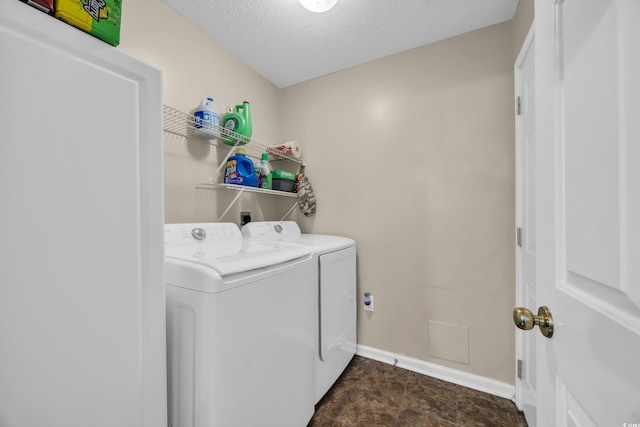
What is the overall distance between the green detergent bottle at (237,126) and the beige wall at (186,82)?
173 mm

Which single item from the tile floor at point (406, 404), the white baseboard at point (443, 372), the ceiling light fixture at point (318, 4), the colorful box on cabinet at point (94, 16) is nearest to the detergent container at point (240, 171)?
the ceiling light fixture at point (318, 4)

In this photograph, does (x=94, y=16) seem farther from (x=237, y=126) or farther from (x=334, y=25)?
(x=334, y=25)

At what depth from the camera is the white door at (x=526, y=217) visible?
1386mm

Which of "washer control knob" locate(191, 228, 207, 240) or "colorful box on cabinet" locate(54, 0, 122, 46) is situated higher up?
"colorful box on cabinet" locate(54, 0, 122, 46)

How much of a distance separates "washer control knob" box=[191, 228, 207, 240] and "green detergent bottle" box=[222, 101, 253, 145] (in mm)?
698

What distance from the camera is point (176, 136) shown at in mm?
1679

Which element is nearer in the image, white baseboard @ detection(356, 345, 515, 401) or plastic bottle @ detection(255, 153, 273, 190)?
white baseboard @ detection(356, 345, 515, 401)

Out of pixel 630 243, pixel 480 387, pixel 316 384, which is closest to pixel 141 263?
pixel 630 243

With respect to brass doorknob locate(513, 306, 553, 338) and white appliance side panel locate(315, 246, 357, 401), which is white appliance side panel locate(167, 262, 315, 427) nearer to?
white appliance side panel locate(315, 246, 357, 401)

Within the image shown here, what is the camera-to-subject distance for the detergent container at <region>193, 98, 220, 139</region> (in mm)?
1613

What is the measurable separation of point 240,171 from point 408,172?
1.31 meters

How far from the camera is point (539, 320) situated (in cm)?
61

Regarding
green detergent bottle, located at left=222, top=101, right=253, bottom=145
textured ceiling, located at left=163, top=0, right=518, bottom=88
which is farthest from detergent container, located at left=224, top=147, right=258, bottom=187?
textured ceiling, located at left=163, top=0, right=518, bottom=88

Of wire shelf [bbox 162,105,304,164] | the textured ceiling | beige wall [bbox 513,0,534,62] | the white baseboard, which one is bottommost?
the white baseboard
